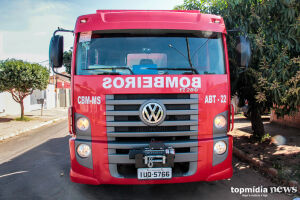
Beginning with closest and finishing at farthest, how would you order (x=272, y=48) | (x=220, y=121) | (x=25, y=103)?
(x=220, y=121), (x=272, y=48), (x=25, y=103)

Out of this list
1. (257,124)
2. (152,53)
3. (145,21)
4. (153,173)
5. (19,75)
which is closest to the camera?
(153,173)

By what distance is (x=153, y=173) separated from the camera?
315cm

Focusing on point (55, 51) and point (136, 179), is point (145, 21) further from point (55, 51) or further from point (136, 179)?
point (136, 179)

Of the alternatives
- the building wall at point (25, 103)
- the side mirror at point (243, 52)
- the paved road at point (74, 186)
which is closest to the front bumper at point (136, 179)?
the paved road at point (74, 186)

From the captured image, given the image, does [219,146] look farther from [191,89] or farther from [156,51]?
[156,51]

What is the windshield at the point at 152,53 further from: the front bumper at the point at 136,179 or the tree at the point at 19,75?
the tree at the point at 19,75

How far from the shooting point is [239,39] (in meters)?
3.96

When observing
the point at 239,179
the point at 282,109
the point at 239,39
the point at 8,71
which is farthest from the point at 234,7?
the point at 8,71

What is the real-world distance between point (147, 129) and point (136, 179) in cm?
67

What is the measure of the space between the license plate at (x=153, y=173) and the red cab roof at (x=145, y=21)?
78.5 inches

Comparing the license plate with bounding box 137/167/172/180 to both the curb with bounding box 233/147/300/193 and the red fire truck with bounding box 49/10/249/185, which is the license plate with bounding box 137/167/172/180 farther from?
the curb with bounding box 233/147/300/193

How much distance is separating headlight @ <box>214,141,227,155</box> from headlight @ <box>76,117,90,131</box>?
5.92 ft

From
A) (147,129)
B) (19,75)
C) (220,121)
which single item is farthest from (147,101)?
(19,75)

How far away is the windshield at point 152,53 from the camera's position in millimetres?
3543
